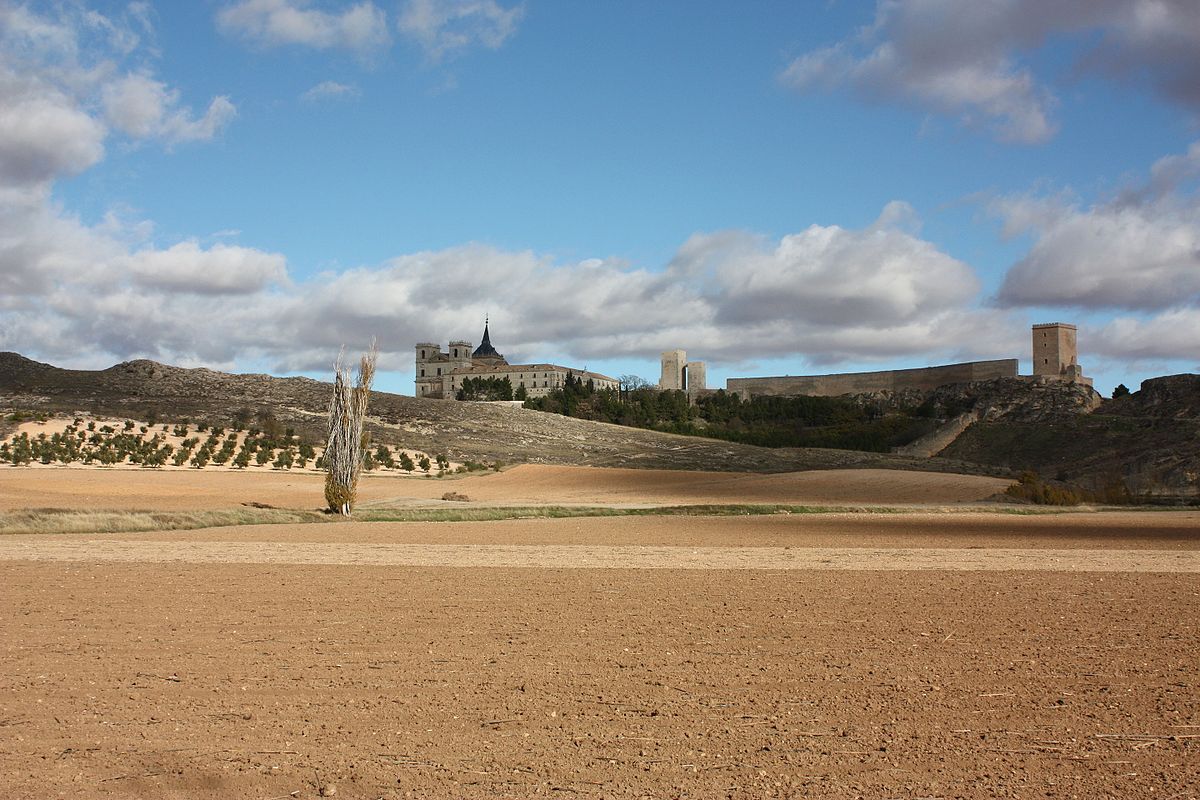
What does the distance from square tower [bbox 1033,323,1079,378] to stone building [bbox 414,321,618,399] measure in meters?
55.7

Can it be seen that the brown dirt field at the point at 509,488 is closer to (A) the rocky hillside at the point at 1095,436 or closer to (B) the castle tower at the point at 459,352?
(A) the rocky hillside at the point at 1095,436

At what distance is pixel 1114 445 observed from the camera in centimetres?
4938

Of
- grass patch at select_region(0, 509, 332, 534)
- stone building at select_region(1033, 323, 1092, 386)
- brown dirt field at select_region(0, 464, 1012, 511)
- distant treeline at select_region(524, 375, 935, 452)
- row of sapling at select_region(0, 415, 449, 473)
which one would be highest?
stone building at select_region(1033, 323, 1092, 386)

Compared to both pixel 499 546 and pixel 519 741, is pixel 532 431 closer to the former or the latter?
pixel 499 546

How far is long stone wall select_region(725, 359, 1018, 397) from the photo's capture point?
81.4 m

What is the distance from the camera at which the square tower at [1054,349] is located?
7588 centimetres

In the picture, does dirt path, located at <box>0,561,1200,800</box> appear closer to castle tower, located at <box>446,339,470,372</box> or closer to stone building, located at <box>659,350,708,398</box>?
stone building, located at <box>659,350,708,398</box>

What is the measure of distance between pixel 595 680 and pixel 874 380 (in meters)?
86.3

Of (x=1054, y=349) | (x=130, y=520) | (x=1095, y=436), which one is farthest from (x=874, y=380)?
(x=130, y=520)

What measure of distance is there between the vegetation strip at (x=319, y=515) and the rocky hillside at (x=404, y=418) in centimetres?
1618

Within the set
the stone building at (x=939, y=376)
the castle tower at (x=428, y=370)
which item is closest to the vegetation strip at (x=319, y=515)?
the stone building at (x=939, y=376)

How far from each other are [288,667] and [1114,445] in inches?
1941

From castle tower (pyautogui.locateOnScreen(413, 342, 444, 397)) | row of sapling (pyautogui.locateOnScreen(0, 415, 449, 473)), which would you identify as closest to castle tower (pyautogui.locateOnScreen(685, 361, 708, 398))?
castle tower (pyautogui.locateOnScreen(413, 342, 444, 397))

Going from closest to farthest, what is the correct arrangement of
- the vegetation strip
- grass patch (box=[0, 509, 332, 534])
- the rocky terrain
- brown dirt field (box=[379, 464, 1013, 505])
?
1. grass patch (box=[0, 509, 332, 534])
2. the vegetation strip
3. brown dirt field (box=[379, 464, 1013, 505])
4. the rocky terrain
